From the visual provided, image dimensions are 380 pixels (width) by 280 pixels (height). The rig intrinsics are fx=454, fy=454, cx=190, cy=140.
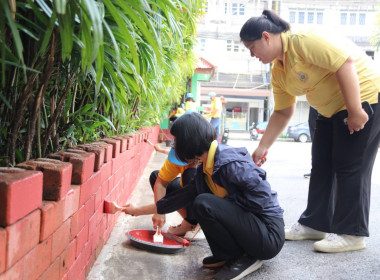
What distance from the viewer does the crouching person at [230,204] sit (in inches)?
89.7

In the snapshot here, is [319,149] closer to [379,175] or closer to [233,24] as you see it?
[379,175]

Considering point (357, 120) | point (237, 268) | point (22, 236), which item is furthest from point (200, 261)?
point (22, 236)

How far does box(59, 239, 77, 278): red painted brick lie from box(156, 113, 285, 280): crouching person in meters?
0.67

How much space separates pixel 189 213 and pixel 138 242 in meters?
0.41

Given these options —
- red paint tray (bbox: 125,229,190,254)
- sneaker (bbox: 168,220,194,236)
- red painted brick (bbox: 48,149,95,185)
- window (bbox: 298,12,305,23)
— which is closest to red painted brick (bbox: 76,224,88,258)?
red painted brick (bbox: 48,149,95,185)

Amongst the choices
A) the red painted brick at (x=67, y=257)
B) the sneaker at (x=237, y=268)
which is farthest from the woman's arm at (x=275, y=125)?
the red painted brick at (x=67, y=257)

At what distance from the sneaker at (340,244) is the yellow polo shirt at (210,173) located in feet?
2.58

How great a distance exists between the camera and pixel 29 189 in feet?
3.95

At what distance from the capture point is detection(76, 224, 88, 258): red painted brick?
6.42ft

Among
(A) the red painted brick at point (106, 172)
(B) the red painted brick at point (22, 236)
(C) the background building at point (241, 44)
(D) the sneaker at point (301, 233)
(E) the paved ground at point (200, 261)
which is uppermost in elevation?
(C) the background building at point (241, 44)

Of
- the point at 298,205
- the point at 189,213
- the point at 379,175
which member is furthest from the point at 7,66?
the point at 379,175

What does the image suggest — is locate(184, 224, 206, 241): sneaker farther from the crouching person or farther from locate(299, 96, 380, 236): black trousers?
locate(299, 96, 380, 236): black trousers

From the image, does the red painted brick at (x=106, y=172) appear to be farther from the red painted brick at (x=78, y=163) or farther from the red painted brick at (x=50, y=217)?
the red painted brick at (x=50, y=217)

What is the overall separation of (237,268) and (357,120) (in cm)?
107
